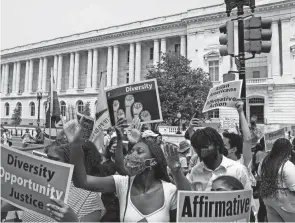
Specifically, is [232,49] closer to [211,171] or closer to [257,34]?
[257,34]

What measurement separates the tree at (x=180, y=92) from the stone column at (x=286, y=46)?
9019 millimetres

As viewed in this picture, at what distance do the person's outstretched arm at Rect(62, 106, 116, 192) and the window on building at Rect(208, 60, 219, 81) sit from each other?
3706 cm

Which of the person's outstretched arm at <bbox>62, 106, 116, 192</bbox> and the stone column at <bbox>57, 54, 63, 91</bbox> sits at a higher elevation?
the stone column at <bbox>57, 54, 63, 91</bbox>

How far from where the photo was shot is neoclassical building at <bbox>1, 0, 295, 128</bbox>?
34219mm

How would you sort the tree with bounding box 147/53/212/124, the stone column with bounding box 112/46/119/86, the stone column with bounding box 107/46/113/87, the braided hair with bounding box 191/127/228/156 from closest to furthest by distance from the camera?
the braided hair with bounding box 191/127/228/156
the tree with bounding box 147/53/212/124
the stone column with bounding box 112/46/119/86
the stone column with bounding box 107/46/113/87

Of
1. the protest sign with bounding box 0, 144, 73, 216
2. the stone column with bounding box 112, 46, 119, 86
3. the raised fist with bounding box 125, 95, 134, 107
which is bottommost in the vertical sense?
the protest sign with bounding box 0, 144, 73, 216

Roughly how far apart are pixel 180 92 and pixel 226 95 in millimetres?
24871

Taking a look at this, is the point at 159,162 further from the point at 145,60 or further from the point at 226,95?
the point at 145,60

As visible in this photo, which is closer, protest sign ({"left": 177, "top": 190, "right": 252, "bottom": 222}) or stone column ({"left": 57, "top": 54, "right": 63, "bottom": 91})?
protest sign ({"left": 177, "top": 190, "right": 252, "bottom": 222})

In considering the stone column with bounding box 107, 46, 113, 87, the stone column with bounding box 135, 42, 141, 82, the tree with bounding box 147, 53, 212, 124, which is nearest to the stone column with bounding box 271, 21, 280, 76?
the tree with bounding box 147, 53, 212, 124

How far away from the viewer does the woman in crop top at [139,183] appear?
2.49m

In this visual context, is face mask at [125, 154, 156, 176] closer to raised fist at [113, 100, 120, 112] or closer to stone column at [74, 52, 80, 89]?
raised fist at [113, 100, 120, 112]

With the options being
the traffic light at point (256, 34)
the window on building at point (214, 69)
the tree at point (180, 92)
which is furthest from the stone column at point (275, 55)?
the traffic light at point (256, 34)

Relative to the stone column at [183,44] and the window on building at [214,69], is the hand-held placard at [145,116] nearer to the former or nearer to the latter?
the window on building at [214,69]
